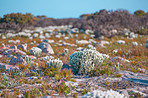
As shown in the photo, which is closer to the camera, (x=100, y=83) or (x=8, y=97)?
(x=8, y=97)

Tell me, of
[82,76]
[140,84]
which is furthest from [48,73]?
[140,84]

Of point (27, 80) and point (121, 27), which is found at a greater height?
point (121, 27)

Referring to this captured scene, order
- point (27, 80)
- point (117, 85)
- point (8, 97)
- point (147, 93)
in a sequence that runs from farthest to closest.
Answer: point (27, 80)
point (117, 85)
point (147, 93)
point (8, 97)

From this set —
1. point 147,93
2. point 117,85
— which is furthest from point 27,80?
point 147,93

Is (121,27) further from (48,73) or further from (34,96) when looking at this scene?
(34,96)

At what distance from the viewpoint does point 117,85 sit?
19.0 feet

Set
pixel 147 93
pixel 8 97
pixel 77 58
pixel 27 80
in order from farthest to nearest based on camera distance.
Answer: pixel 77 58 < pixel 27 80 < pixel 147 93 < pixel 8 97

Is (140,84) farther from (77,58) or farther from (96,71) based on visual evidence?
Result: (77,58)

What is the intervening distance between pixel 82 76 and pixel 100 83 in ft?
4.02

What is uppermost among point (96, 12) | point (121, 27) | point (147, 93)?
point (96, 12)

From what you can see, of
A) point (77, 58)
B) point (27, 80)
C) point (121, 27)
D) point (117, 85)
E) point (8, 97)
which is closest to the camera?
point (8, 97)

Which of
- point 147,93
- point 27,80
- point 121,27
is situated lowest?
point 147,93

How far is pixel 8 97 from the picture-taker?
4.67 meters

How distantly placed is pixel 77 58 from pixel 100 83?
77.5 inches
